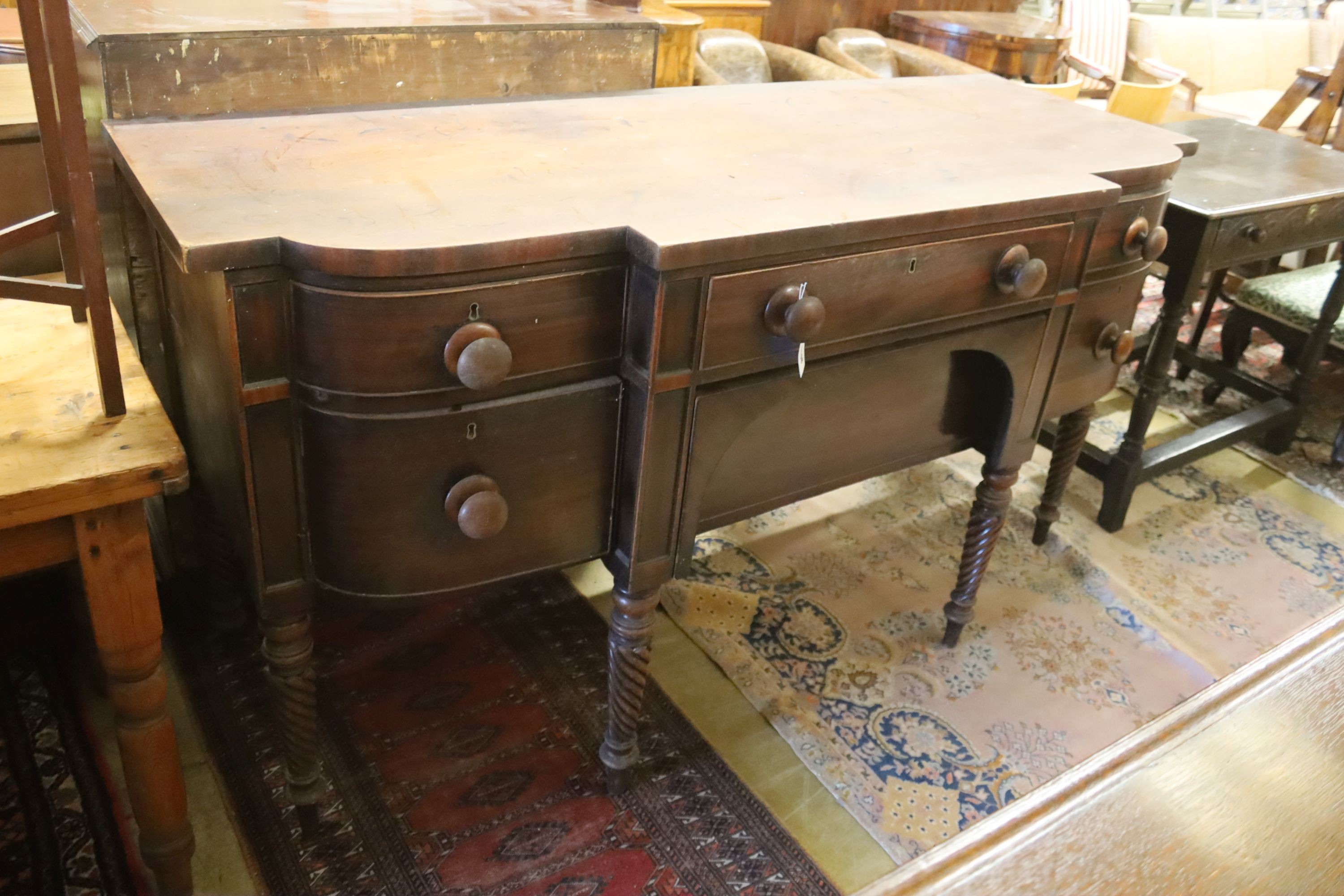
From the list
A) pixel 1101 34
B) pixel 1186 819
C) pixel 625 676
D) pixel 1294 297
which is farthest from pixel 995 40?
pixel 1186 819

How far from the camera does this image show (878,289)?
1337 mm

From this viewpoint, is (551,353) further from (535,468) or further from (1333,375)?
(1333,375)

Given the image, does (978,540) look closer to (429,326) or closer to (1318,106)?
(429,326)

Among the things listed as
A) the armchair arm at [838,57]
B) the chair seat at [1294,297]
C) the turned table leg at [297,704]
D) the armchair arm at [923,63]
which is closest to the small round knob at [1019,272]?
the turned table leg at [297,704]

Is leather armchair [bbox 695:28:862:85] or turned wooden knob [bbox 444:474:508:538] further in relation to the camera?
leather armchair [bbox 695:28:862:85]

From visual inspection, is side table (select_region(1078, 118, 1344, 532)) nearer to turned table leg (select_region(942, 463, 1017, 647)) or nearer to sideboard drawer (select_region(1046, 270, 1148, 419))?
sideboard drawer (select_region(1046, 270, 1148, 419))

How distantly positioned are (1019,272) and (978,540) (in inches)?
23.2

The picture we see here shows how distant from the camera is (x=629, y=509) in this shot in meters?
1.33

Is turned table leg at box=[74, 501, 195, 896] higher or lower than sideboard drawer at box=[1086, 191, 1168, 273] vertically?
lower

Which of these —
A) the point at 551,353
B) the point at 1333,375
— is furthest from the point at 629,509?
the point at 1333,375

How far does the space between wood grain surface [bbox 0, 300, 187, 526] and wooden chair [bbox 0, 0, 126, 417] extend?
36mm

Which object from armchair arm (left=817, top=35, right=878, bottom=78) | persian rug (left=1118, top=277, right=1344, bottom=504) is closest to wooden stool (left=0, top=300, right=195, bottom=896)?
persian rug (left=1118, top=277, right=1344, bottom=504)

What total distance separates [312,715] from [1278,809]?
111 centimetres

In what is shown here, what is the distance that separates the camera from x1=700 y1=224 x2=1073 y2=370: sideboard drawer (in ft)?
4.02
